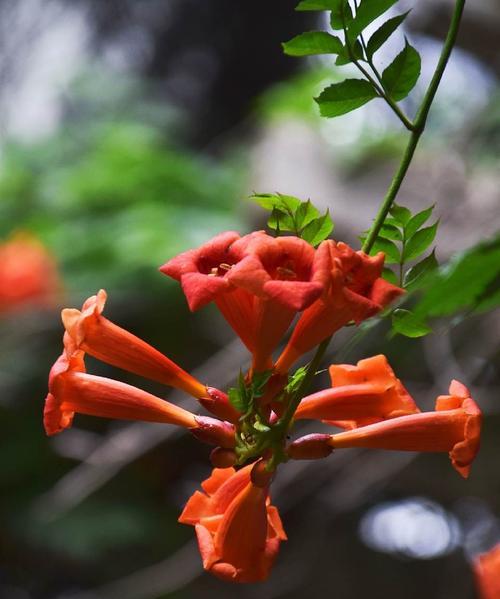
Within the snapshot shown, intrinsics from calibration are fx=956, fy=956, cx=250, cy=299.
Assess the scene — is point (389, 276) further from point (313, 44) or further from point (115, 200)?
point (115, 200)

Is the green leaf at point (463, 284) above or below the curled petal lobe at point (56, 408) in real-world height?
above

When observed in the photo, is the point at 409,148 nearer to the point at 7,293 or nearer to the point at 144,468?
the point at 7,293

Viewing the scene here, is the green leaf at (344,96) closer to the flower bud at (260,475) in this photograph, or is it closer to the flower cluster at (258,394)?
the flower cluster at (258,394)

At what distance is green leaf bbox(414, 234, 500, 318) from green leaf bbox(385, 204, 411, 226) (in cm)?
19

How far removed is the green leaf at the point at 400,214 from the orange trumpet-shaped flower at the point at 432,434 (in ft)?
0.53

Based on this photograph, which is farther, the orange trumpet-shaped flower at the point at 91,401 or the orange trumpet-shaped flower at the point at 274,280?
the orange trumpet-shaped flower at the point at 91,401

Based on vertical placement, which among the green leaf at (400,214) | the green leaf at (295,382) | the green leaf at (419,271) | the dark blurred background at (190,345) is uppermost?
the green leaf at (400,214)

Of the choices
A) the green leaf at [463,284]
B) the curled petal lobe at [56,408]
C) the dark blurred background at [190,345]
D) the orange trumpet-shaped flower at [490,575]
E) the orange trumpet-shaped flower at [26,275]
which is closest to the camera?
the green leaf at [463,284]

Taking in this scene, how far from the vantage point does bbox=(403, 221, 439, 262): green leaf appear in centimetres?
79

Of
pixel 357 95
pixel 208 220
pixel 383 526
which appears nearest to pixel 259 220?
pixel 208 220

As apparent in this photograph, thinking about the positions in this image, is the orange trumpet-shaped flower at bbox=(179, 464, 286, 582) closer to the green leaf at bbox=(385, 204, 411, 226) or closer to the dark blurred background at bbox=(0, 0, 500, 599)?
the green leaf at bbox=(385, 204, 411, 226)

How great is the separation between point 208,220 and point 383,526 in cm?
179

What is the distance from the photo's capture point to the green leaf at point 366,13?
0.77 m

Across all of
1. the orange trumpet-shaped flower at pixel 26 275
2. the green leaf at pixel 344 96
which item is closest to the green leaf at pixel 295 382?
the green leaf at pixel 344 96
